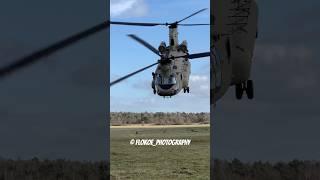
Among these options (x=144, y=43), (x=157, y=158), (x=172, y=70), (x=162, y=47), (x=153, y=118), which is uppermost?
(x=144, y=43)

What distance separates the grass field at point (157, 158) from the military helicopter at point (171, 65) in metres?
1.34

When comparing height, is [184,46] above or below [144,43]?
below

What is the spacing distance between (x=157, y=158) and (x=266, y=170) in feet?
13.8

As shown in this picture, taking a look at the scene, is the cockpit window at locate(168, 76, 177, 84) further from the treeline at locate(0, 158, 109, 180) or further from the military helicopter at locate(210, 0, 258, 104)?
the treeline at locate(0, 158, 109, 180)

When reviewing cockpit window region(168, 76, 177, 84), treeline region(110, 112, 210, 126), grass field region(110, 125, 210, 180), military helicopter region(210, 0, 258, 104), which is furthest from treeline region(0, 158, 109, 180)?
military helicopter region(210, 0, 258, 104)

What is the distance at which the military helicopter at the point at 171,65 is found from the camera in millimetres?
18656

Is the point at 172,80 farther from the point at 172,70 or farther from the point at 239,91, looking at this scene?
the point at 239,91

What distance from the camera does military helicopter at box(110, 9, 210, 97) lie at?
734 inches

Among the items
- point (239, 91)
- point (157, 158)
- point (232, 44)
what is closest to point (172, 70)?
point (232, 44)

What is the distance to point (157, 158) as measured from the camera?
18859 mm

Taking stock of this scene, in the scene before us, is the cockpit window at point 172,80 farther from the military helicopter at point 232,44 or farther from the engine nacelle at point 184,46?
the military helicopter at point 232,44

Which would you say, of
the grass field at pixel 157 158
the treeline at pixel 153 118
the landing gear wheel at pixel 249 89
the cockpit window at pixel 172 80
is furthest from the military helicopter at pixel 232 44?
the grass field at pixel 157 158

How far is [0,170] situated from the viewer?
21.8 m

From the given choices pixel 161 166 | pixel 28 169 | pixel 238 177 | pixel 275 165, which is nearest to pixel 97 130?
pixel 161 166
